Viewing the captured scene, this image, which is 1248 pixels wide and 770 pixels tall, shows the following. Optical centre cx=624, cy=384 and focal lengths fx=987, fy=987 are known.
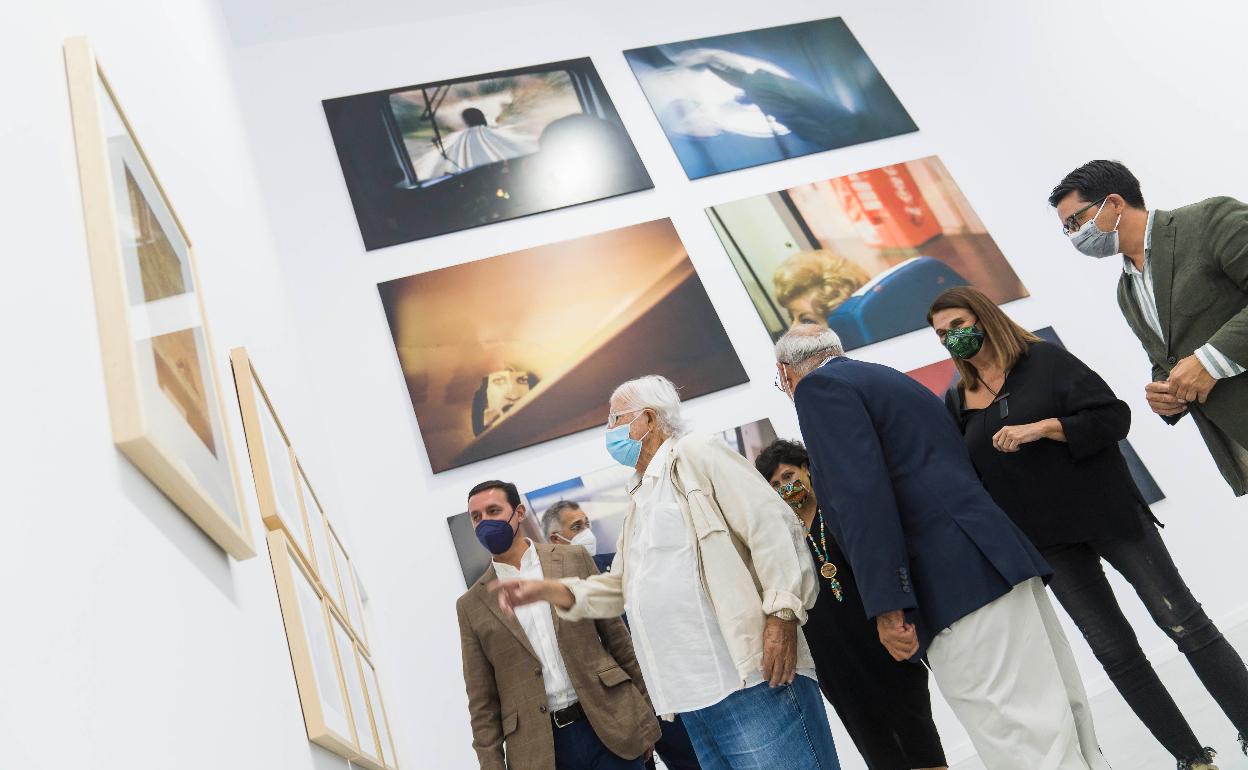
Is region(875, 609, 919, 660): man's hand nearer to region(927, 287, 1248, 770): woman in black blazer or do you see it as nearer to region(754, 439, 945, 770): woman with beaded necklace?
region(754, 439, 945, 770): woman with beaded necklace

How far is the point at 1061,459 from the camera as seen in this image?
3.31m

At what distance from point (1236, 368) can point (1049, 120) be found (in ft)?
13.7

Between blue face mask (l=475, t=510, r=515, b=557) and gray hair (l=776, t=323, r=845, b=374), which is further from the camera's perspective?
blue face mask (l=475, t=510, r=515, b=557)

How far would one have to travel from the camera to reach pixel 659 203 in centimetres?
594

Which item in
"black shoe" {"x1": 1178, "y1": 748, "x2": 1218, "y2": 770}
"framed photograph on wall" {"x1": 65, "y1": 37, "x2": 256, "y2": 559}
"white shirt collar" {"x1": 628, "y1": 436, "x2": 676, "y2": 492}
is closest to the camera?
"framed photograph on wall" {"x1": 65, "y1": 37, "x2": 256, "y2": 559}

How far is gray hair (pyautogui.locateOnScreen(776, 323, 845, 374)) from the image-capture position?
3.03 m

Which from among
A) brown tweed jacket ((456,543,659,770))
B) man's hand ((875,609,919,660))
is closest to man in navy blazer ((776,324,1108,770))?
man's hand ((875,609,919,660))

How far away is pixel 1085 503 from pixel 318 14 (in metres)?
5.19

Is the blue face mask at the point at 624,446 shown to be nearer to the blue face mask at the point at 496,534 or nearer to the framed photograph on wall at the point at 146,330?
the blue face mask at the point at 496,534

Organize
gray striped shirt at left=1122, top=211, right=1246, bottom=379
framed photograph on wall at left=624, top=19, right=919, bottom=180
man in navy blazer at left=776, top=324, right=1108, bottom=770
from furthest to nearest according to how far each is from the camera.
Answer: framed photograph on wall at left=624, top=19, right=919, bottom=180, gray striped shirt at left=1122, top=211, right=1246, bottom=379, man in navy blazer at left=776, top=324, right=1108, bottom=770

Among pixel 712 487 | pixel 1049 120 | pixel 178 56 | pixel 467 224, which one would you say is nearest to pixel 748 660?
pixel 712 487

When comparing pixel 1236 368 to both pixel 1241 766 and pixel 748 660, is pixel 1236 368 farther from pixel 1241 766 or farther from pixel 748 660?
pixel 748 660

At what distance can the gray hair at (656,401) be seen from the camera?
122 inches

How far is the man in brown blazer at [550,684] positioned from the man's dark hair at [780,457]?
73cm
